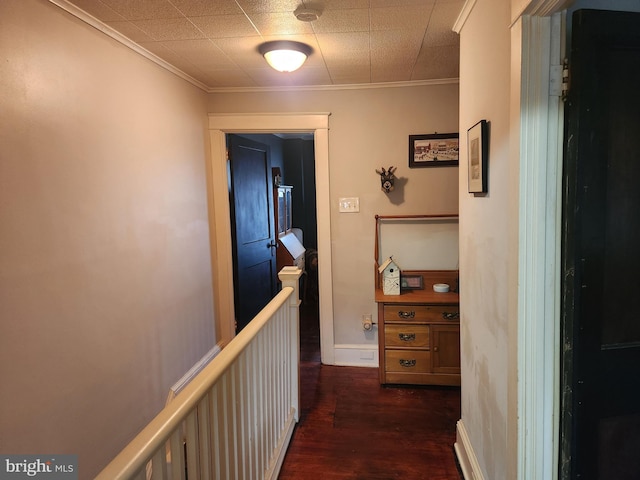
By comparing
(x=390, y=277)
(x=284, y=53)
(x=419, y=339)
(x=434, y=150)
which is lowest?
(x=419, y=339)

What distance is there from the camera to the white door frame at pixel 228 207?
3.10m

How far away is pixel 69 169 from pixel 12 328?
68cm

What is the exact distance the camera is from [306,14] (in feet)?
5.87

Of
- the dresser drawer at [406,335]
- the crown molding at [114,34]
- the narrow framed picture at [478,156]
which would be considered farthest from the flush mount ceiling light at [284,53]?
the dresser drawer at [406,335]

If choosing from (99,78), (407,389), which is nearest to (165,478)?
(99,78)

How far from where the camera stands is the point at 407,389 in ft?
9.26

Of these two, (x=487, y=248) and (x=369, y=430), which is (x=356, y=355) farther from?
(x=487, y=248)

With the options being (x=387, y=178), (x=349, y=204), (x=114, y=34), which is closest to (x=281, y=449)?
(x=349, y=204)

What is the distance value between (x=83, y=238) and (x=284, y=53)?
4.70ft

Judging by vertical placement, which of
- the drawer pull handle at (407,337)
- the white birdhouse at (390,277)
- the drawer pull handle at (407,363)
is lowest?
the drawer pull handle at (407,363)

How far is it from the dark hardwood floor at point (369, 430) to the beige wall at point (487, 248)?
34 centimetres

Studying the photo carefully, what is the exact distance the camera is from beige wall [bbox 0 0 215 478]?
1.40m

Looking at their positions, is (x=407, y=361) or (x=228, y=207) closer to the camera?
(x=407, y=361)

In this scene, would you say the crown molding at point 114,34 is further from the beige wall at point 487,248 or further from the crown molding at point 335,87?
the beige wall at point 487,248
